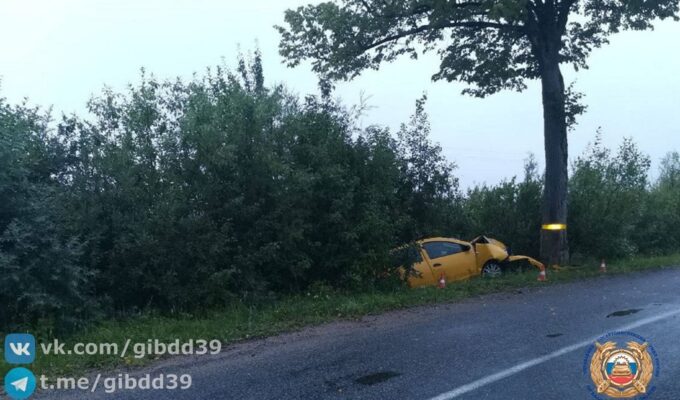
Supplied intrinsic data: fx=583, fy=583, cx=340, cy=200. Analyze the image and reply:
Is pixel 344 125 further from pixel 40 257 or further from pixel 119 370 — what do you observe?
pixel 119 370

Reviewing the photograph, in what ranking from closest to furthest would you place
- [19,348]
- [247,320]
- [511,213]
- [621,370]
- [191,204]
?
1. [621,370]
2. [19,348]
3. [247,320]
4. [191,204]
5. [511,213]

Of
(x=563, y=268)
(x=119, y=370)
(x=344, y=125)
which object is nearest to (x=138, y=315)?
(x=119, y=370)

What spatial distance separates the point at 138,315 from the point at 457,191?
9.61 metres

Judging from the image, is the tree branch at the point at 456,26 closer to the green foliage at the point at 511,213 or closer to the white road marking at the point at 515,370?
the green foliage at the point at 511,213

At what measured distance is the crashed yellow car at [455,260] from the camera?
13797 mm

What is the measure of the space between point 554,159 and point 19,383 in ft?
46.7

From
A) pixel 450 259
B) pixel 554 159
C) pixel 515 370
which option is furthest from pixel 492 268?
pixel 515 370

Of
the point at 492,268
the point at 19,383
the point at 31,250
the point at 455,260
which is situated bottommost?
the point at 19,383

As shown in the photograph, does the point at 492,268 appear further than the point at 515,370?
Yes

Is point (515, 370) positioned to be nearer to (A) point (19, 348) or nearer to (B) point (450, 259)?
(A) point (19, 348)

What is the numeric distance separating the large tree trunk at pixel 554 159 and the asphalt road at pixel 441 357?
632cm

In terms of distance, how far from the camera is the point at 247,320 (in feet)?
30.2

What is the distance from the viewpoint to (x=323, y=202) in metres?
12.1

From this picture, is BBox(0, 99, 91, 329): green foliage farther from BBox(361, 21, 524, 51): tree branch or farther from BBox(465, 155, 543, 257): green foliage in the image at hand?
BBox(465, 155, 543, 257): green foliage
